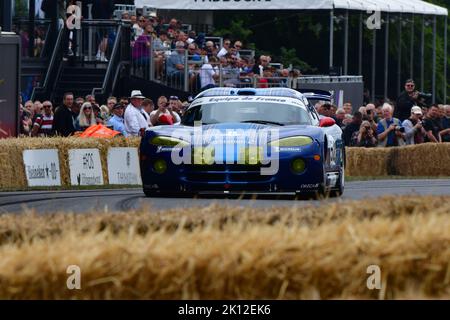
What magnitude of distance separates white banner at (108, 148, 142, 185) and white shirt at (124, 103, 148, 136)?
44.4 inches

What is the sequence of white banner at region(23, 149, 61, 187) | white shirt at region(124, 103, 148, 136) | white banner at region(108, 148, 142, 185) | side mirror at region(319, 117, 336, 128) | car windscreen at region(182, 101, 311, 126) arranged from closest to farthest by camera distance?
car windscreen at region(182, 101, 311, 126) → side mirror at region(319, 117, 336, 128) → white banner at region(23, 149, 61, 187) → white banner at region(108, 148, 142, 185) → white shirt at region(124, 103, 148, 136)

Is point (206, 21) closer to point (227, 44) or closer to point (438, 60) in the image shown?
point (227, 44)

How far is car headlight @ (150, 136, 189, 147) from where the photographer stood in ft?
55.5

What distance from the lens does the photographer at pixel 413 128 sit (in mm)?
29766

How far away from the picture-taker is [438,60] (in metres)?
51.9

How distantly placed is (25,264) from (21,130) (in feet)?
61.6

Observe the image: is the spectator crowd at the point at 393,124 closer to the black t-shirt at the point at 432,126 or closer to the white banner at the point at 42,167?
the black t-shirt at the point at 432,126

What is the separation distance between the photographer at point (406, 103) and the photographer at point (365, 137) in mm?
1719

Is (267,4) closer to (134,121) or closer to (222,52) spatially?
(222,52)

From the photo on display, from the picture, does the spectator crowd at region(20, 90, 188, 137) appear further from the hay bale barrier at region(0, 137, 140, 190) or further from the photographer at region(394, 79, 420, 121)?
the photographer at region(394, 79, 420, 121)

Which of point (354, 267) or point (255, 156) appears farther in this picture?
point (255, 156)

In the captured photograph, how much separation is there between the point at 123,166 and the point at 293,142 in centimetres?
733

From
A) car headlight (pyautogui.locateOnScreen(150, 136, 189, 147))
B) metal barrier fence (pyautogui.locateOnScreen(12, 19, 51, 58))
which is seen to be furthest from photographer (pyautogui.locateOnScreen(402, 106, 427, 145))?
car headlight (pyautogui.locateOnScreen(150, 136, 189, 147))

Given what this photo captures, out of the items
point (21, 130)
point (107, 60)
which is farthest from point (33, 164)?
point (107, 60)
